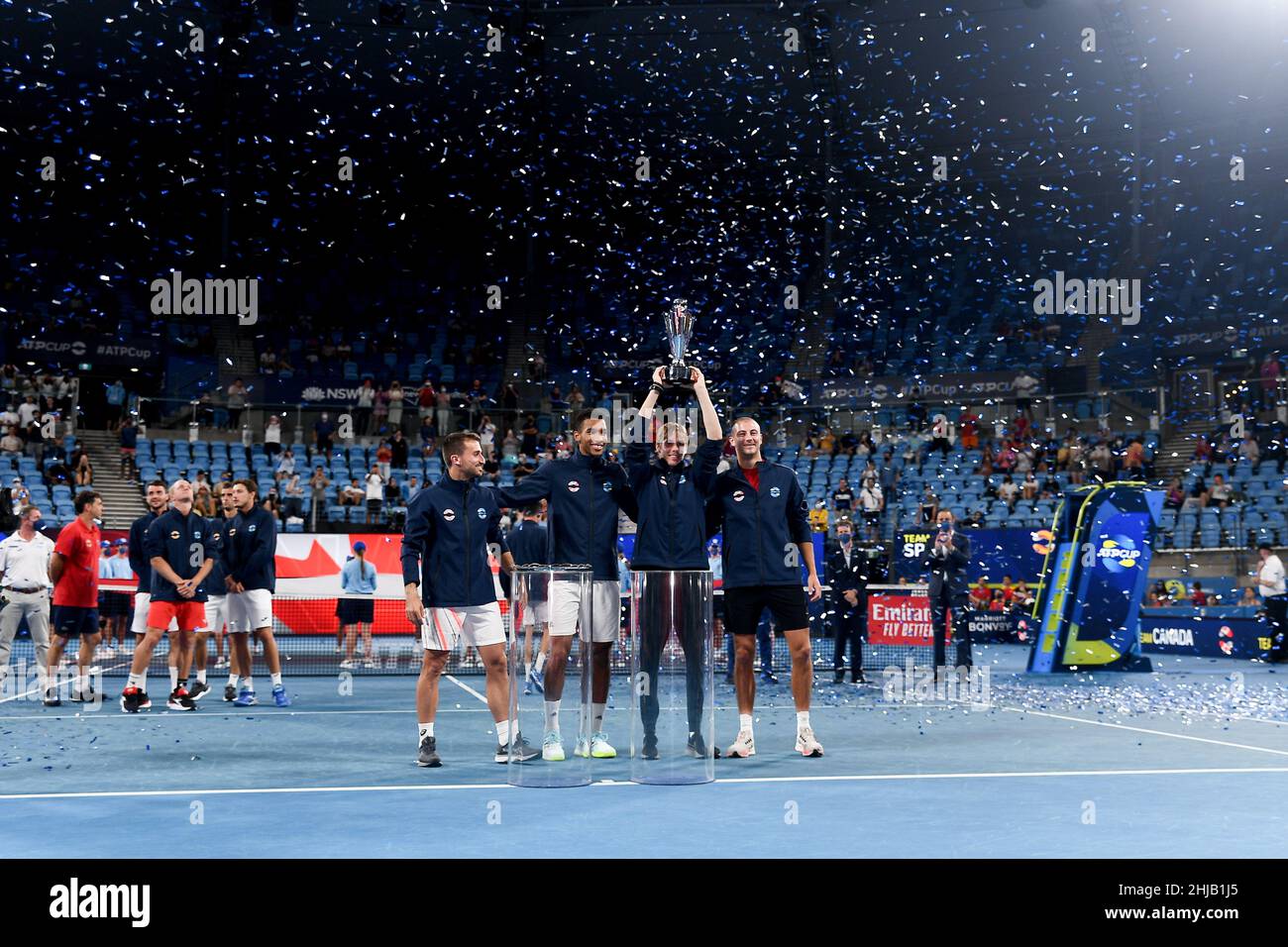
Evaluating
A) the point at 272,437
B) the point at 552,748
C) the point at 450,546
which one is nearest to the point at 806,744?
the point at 552,748

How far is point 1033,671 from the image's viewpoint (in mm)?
14969

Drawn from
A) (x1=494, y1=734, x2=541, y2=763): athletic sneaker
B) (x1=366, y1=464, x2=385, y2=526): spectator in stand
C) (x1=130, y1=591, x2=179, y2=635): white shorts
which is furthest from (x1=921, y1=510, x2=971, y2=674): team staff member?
(x1=366, y1=464, x2=385, y2=526): spectator in stand

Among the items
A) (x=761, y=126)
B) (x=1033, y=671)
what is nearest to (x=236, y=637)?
(x=1033, y=671)

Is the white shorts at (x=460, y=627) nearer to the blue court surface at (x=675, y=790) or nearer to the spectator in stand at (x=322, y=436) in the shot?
the blue court surface at (x=675, y=790)

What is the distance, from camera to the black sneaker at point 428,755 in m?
7.01

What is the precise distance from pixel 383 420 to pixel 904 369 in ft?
45.8

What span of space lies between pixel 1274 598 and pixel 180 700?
15543mm

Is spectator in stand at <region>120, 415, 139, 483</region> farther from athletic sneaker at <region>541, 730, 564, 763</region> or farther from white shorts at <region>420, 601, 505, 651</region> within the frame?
athletic sneaker at <region>541, 730, 564, 763</region>

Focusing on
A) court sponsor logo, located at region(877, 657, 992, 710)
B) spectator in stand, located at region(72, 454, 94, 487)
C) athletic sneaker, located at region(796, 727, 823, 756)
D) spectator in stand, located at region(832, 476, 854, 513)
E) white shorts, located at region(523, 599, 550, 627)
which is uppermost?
spectator in stand, located at region(72, 454, 94, 487)

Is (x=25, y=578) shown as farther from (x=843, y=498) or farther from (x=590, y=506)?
(x=843, y=498)

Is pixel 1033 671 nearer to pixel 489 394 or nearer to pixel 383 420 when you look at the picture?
pixel 383 420

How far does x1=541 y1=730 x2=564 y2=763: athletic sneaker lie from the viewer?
6.25 meters

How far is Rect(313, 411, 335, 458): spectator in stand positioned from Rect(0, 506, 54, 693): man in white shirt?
1399 cm

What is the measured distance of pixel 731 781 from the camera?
636cm
